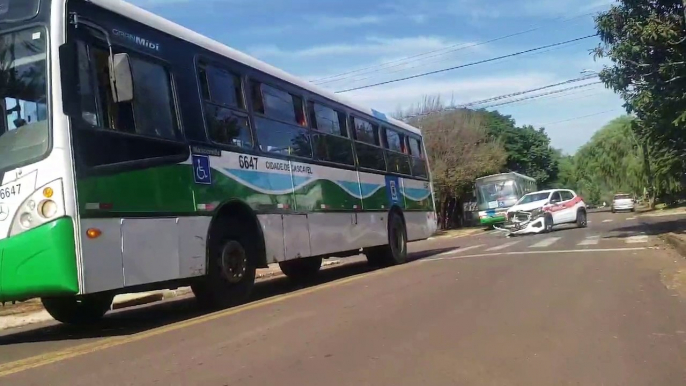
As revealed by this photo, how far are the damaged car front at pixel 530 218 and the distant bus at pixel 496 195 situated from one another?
1023 centimetres

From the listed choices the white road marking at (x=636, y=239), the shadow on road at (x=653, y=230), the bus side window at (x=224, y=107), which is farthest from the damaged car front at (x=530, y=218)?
the bus side window at (x=224, y=107)

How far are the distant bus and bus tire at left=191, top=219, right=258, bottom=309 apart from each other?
2743 centimetres

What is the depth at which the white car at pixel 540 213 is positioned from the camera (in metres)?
24.3

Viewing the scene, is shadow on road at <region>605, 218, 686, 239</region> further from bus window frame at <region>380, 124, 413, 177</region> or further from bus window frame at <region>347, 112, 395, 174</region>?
bus window frame at <region>347, 112, 395, 174</region>

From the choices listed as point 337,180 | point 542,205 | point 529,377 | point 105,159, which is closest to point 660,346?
point 529,377

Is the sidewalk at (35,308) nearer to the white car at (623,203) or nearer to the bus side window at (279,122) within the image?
the bus side window at (279,122)

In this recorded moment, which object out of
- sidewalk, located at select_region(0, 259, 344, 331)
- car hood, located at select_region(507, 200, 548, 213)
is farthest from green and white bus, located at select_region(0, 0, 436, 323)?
car hood, located at select_region(507, 200, 548, 213)

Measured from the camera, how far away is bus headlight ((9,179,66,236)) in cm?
638

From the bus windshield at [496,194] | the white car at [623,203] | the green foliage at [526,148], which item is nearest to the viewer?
the bus windshield at [496,194]

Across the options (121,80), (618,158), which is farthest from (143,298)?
(618,158)

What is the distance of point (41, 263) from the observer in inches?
251

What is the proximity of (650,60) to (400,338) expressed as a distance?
43.0 ft

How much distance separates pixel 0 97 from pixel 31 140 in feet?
2.13

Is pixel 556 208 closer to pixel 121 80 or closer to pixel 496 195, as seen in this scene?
pixel 496 195
